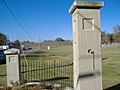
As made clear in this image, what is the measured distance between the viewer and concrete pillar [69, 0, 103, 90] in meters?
4.86

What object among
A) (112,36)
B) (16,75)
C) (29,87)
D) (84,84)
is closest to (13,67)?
(16,75)

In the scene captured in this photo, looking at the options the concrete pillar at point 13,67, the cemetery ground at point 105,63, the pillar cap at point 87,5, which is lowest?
the cemetery ground at point 105,63

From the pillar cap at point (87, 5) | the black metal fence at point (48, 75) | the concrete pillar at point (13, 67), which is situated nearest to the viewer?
the pillar cap at point (87, 5)

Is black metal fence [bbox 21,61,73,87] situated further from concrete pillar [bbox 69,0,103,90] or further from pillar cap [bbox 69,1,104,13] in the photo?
pillar cap [bbox 69,1,104,13]

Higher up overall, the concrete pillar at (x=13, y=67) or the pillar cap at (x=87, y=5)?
the pillar cap at (x=87, y=5)

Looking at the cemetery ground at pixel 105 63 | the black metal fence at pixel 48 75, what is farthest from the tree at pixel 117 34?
the black metal fence at pixel 48 75

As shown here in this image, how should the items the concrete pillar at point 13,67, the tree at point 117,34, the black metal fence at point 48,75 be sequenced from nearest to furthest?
the concrete pillar at point 13,67
the black metal fence at point 48,75
the tree at point 117,34

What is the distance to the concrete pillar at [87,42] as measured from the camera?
4855 mm

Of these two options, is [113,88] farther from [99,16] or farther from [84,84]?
[99,16]

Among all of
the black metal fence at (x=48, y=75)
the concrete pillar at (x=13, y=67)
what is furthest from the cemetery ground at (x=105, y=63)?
the concrete pillar at (x=13, y=67)

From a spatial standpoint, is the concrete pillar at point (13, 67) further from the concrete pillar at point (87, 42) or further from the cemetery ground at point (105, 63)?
the concrete pillar at point (87, 42)

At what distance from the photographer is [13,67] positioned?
6.74 metres

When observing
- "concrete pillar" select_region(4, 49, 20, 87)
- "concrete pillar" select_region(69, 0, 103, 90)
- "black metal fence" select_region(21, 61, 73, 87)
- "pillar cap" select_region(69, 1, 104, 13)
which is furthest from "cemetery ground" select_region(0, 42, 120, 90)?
"pillar cap" select_region(69, 1, 104, 13)

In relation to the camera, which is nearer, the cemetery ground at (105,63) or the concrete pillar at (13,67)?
the concrete pillar at (13,67)
